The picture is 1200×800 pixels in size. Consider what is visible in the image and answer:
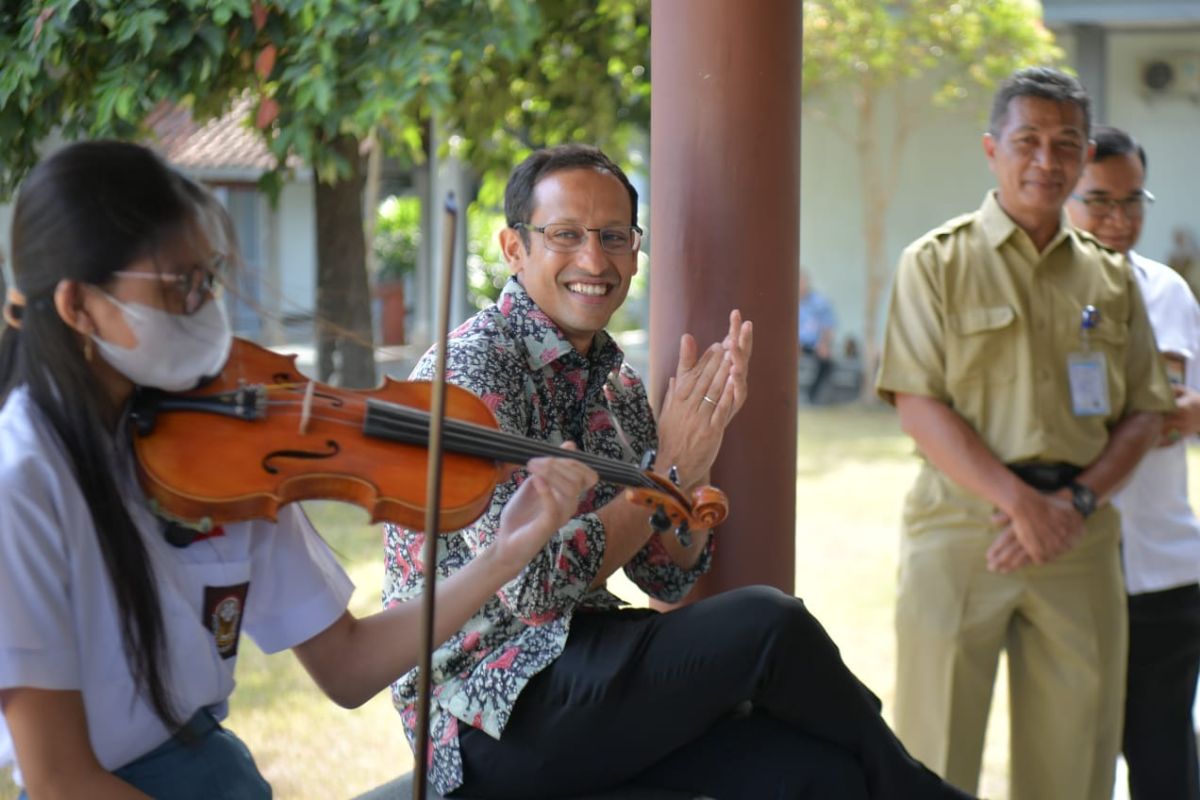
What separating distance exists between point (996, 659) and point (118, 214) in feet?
8.04

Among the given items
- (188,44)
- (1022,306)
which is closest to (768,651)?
(1022,306)

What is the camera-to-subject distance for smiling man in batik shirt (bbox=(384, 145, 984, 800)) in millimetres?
2271

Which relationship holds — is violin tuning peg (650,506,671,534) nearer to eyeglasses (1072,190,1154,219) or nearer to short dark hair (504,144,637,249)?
short dark hair (504,144,637,249)

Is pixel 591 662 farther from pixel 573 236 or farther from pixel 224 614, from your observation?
pixel 573 236

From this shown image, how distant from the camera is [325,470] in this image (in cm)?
183

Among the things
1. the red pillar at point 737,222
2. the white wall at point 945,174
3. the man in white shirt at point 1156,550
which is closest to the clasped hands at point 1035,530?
the man in white shirt at point 1156,550

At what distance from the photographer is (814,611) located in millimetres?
6855

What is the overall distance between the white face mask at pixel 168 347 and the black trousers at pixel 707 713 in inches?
33.9

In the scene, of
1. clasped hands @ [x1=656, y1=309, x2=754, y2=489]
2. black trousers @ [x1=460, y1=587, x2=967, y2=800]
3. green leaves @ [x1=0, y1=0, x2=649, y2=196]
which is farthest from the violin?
green leaves @ [x1=0, y1=0, x2=649, y2=196]

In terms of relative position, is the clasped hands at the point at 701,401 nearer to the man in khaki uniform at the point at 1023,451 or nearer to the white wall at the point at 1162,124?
the man in khaki uniform at the point at 1023,451

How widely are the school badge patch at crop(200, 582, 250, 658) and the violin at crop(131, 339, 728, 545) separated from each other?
0.13 metres

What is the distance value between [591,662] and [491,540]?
0.26 meters

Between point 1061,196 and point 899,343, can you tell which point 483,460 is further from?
point 1061,196

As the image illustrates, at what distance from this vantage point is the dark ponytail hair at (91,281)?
5.52 ft
